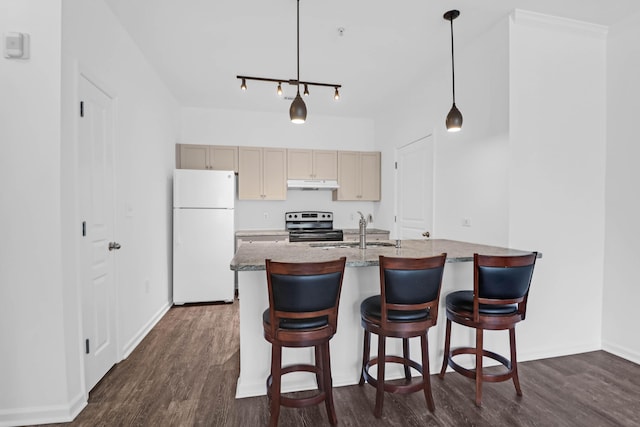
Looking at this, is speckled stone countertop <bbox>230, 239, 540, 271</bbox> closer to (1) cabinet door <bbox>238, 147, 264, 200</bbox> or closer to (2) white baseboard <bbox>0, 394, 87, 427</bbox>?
(2) white baseboard <bbox>0, 394, 87, 427</bbox>

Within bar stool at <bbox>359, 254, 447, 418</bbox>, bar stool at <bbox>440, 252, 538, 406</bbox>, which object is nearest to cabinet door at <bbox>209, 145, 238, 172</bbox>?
bar stool at <bbox>359, 254, 447, 418</bbox>

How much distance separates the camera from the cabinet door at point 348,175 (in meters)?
5.01

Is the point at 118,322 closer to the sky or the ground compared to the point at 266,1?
closer to the ground

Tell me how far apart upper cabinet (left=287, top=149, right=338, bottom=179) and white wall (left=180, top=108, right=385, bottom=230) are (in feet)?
0.84

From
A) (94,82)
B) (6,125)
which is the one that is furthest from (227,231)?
(6,125)

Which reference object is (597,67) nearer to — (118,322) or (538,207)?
(538,207)

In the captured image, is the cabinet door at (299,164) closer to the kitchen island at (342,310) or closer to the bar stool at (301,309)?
the kitchen island at (342,310)

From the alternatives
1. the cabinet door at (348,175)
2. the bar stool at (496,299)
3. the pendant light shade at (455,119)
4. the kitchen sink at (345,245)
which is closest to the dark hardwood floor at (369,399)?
the bar stool at (496,299)

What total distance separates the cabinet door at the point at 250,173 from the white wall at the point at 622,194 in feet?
13.2

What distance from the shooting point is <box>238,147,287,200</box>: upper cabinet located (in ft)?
15.3

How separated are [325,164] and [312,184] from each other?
42 centimetres

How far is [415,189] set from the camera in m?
3.93

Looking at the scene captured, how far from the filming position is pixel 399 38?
285 centimetres

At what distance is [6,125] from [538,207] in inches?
147
